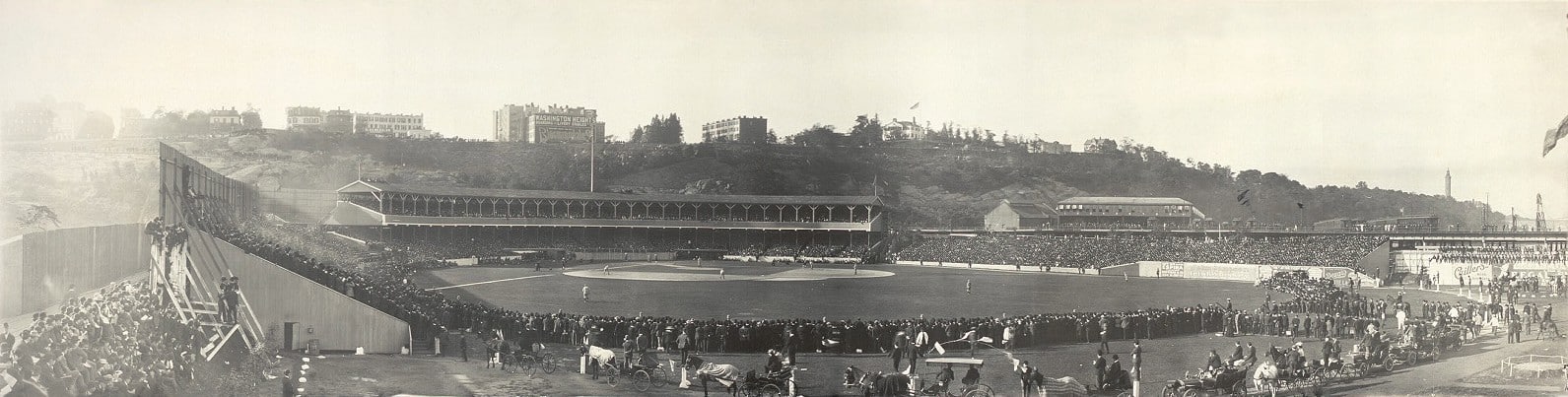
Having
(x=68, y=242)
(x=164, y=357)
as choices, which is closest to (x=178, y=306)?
(x=164, y=357)

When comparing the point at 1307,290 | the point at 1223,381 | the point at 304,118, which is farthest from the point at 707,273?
the point at 1223,381

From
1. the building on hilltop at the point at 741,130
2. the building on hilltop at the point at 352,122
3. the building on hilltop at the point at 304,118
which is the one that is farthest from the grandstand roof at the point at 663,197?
the building on hilltop at the point at 304,118

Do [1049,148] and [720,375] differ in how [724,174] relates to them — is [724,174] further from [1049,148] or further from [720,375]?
[720,375]

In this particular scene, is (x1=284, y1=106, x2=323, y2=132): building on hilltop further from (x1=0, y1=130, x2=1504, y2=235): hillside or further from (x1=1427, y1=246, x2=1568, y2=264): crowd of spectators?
(x1=1427, y1=246, x2=1568, y2=264): crowd of spectators

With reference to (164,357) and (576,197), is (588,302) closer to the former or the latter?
(164,357)

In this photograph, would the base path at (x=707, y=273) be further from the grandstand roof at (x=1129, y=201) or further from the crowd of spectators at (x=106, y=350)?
the crowd of spectators at (x=106, y=350)

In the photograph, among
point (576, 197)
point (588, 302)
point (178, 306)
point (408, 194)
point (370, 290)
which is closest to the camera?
point (178, 306)
